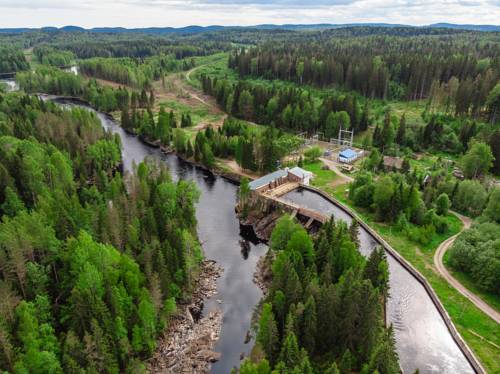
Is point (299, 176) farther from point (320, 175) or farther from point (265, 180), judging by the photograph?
point (320, 175)

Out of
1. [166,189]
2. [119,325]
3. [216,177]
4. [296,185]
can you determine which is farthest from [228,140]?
[119,325]

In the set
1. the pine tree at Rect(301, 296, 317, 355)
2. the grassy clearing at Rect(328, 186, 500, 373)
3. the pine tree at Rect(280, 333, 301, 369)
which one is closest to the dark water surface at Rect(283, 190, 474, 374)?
the grassy clearing at Rect(328, 186, 500, 373)

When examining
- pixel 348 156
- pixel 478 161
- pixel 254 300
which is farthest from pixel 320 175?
pixel 254 300

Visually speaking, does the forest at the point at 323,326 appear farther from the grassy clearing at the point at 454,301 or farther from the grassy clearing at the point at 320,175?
the grassy clearing at the point at 320,175

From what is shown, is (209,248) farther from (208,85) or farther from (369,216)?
(208,85)

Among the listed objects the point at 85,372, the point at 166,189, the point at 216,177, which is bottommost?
the point at 216,177

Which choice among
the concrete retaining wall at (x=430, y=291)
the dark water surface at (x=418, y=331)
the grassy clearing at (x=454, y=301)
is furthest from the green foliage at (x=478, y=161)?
the dark water surface at (x=418, y=331)

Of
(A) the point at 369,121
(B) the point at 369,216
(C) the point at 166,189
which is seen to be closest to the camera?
(C) the point at 166,189
